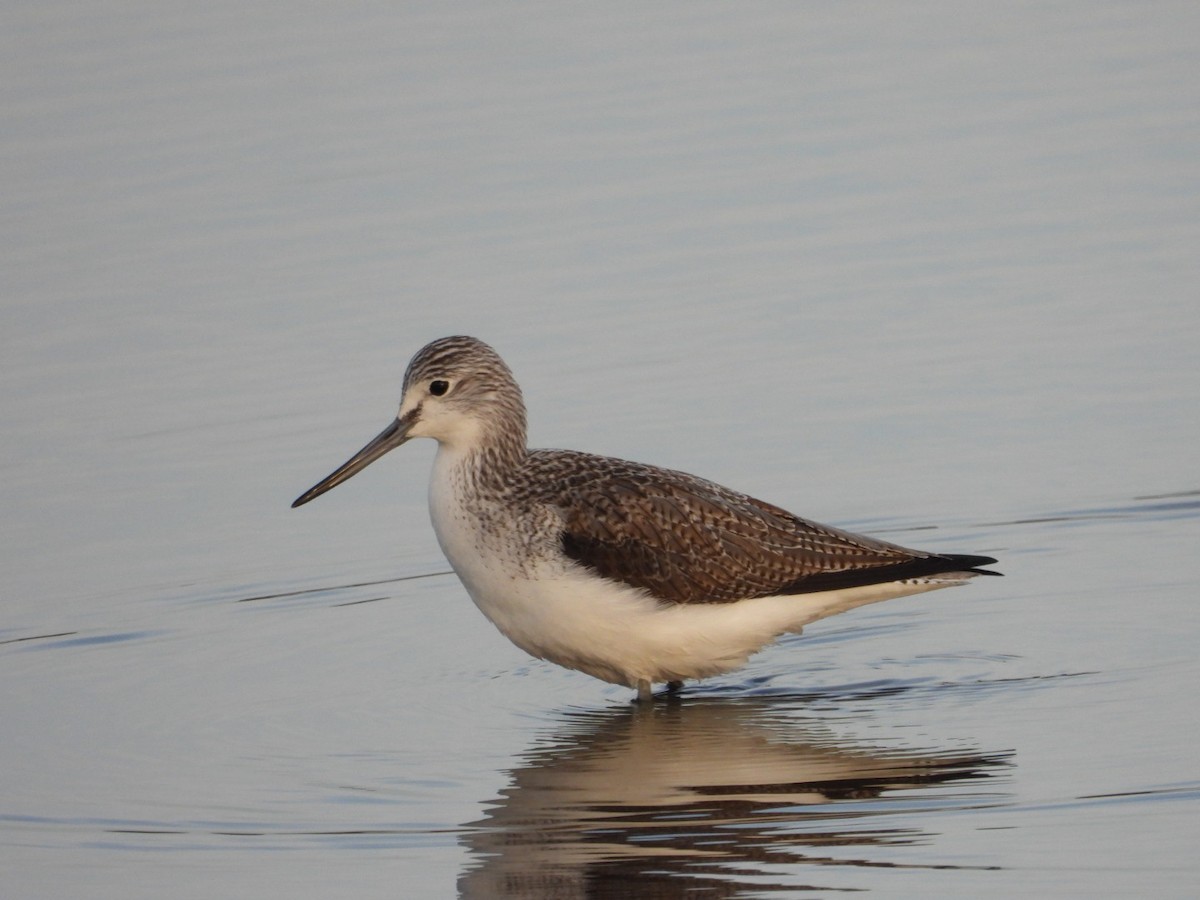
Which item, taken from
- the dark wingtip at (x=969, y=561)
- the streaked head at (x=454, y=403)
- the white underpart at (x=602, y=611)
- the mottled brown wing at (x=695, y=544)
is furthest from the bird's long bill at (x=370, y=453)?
the dark wingtip at (x=969, y=561)

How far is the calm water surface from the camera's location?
9742 mm

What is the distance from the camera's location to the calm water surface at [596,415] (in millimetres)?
9742

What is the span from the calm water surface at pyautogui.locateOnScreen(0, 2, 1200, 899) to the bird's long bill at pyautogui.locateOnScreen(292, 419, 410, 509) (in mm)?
816

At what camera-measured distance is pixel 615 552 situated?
11.4m

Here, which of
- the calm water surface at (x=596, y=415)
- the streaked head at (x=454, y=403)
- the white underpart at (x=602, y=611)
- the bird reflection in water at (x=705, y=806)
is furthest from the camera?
the streaked head at (x=454, y=403)

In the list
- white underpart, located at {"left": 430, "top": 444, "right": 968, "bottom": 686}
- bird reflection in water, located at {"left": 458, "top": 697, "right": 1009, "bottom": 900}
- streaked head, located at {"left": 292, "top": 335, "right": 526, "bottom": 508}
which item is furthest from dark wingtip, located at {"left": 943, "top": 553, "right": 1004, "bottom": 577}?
streaked head, located at {"left": 292, "top": 335, "right": 526, "bottom": 508}

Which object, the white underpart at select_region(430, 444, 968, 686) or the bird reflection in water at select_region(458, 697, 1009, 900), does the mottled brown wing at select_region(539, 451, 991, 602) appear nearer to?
the white underpart at select_region(430, 444, 968, 686)

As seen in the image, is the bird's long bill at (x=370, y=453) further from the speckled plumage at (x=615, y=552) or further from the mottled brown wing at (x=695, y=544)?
the mottled brown wing at (x=695, y=544)

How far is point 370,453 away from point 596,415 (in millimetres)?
2862

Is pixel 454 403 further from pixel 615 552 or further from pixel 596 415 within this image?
pixel 596 415

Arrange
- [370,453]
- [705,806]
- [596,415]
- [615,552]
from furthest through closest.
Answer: [596,415]
[370,453]
[615,552]
[705,806]

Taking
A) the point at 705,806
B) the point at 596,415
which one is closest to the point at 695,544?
the point at 705,806

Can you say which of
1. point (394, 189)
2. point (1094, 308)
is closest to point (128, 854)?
point (1094, 308)

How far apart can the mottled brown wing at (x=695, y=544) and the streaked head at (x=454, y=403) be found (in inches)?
14.0
